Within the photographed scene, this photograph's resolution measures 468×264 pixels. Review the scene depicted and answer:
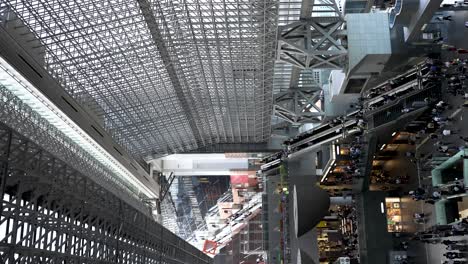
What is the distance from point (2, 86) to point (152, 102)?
1857 centimetres

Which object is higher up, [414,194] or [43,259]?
[414,194]

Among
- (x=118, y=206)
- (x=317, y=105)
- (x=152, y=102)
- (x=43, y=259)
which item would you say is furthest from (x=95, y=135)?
(x=43, y=259)

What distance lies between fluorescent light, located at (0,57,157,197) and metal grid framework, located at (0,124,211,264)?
7.62 metres

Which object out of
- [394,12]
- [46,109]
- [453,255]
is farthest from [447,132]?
[46,109]

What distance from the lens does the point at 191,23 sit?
33.4 metres

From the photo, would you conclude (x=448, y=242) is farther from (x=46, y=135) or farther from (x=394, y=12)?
(x=46, y=135)

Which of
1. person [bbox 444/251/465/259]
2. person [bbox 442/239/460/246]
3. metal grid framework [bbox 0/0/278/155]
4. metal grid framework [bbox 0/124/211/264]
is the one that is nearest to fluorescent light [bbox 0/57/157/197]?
metal grid framework [bbox 0/0/278/155]

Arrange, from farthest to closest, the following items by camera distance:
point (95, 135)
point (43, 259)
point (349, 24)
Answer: point (95, 135), point (349, 24), point (43, 259)

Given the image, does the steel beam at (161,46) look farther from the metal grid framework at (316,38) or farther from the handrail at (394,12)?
the handrail at (394,12)

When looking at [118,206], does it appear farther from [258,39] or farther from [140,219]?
[258,39]

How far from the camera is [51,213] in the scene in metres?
20.8

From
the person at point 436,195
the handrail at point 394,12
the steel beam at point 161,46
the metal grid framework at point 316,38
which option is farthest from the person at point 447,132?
the steel beam at point 161,46

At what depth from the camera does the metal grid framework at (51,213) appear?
16703 mm

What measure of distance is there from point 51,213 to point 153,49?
17756mm
